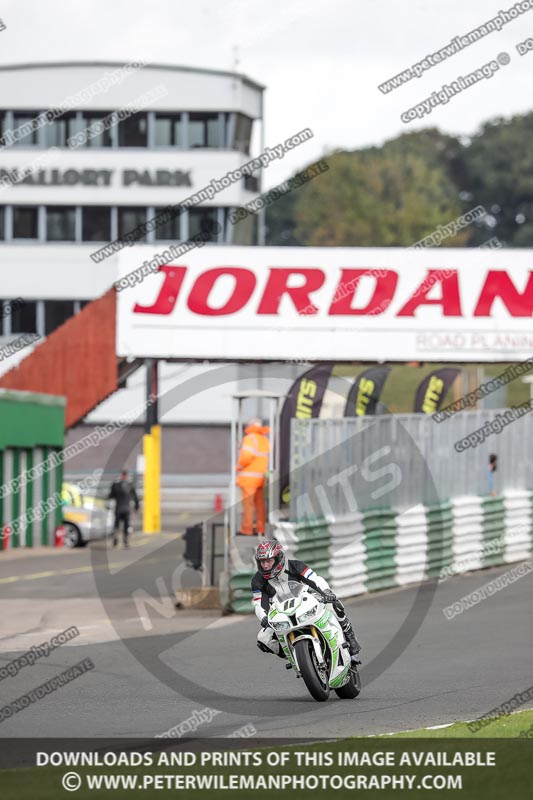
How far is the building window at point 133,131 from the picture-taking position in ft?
180

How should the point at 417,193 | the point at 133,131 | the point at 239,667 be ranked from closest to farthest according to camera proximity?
the point at 239,667
the point at 133,131
the point at 417,193

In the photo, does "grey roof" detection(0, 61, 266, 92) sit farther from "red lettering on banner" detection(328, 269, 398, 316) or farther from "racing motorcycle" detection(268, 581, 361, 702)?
"racing motorcycle" detection(268, 581, 361, 702)

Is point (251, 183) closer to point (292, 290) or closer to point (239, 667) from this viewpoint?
point (292, 290)

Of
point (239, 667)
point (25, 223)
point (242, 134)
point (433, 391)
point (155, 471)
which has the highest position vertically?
point (242, 134)

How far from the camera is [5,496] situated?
107 feet

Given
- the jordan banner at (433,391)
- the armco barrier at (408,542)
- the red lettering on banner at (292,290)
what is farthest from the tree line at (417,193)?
the armco barrier at (408,542)

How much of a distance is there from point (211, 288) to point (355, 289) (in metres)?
3.56

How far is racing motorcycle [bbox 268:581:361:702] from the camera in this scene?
1205 centimetres

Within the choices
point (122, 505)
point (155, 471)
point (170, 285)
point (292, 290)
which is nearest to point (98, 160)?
point (170, 285)

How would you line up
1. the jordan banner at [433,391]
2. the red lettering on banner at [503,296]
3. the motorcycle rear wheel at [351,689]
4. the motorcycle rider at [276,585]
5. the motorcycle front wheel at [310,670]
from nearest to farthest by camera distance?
the motorcycle front wheel at [310,670]
the motorcycle rider at [276,585]
the motorcycle rear wheel at [351,689]
the jordan banner at [433,391]
the red lettering on banner at [503,296]

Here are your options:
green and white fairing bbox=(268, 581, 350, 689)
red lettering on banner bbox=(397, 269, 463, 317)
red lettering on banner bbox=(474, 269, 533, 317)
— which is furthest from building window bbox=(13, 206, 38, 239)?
green and white fairing bbox=(268, 581, 350, 689)

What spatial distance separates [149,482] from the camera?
3828 centimetres

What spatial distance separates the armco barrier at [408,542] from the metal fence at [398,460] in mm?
241

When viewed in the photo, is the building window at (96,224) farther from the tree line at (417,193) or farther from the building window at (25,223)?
the tree line at (417,193)
